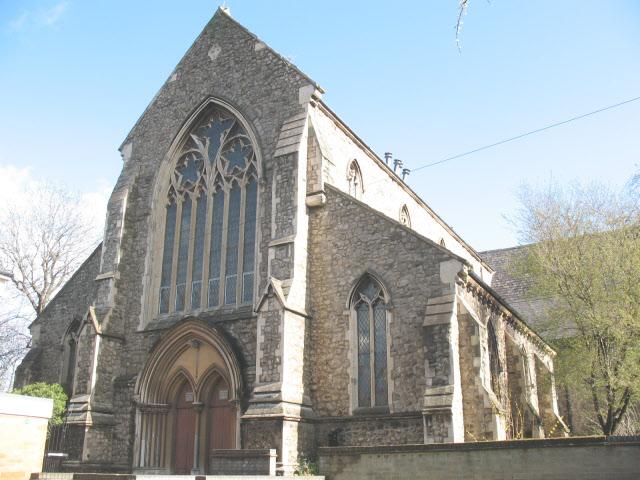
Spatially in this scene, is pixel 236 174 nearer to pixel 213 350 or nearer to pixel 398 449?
pixel 213 350

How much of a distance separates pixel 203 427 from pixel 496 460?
8730 millimetres

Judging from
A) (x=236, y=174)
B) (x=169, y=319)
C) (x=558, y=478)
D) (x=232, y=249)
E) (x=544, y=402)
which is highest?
(x=236, y=174)

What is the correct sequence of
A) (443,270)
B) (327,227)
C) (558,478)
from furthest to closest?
1. (327,227)
2. (443,270)
3. (558,478)

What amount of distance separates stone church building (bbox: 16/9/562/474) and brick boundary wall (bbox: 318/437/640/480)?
204cm

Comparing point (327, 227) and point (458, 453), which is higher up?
point (327, 227)

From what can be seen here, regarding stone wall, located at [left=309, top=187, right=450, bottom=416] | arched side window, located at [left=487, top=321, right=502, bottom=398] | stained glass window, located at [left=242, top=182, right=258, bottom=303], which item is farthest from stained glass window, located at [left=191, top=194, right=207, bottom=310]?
arched side window, located at [left=487, top=321, right=502, bottom=398]

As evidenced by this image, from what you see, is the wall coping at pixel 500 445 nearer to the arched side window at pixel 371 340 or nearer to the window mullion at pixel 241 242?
the arched side window at pixel 371 340

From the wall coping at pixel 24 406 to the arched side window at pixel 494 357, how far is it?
10561 mm

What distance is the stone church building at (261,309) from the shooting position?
46.9 ft

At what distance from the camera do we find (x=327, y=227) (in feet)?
54.2

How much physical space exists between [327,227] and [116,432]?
781 centimetres

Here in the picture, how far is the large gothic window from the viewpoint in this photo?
1767 cm

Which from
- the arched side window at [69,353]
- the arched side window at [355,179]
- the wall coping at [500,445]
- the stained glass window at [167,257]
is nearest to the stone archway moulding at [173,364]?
the stained glass window at [167,257]

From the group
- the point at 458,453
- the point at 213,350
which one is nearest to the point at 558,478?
the point at 458,453
